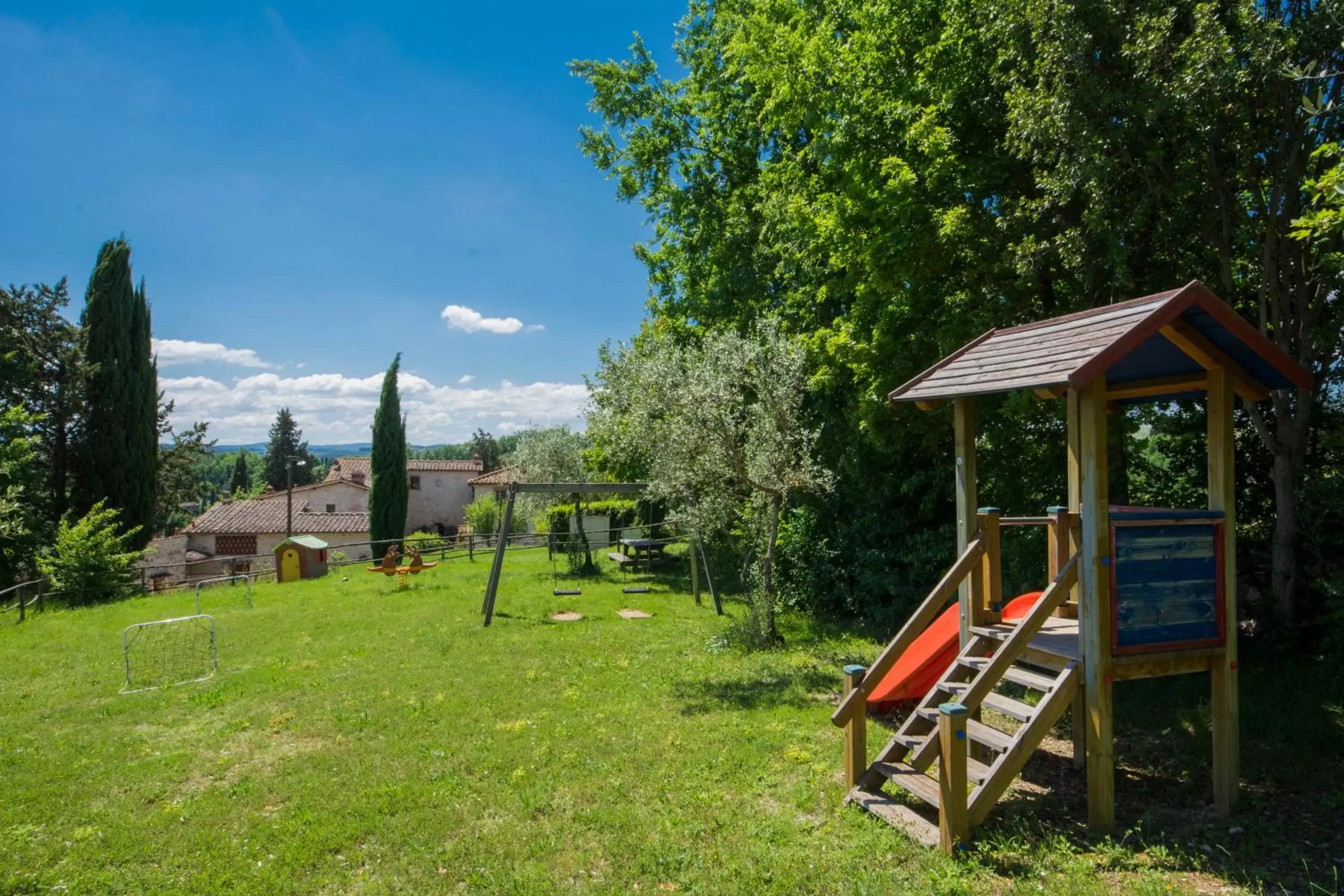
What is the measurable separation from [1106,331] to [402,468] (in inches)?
1417

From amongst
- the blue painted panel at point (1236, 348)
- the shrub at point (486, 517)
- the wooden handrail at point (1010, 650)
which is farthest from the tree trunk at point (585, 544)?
the shrub at point (486, 517)

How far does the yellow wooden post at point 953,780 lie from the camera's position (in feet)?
15.3

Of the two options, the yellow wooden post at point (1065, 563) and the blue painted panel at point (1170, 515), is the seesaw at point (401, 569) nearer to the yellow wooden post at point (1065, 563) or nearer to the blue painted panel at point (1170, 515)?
the yellow wooden post at point (1065, 563)

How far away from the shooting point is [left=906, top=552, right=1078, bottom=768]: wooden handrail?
5.04 m

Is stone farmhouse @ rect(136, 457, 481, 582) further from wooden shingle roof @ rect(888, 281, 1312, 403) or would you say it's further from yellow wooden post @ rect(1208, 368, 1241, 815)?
yellow wooden post @ rect(1208, 368, 1241, 815)

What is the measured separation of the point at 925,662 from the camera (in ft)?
23.4

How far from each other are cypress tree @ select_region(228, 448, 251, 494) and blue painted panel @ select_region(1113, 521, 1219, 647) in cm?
8594

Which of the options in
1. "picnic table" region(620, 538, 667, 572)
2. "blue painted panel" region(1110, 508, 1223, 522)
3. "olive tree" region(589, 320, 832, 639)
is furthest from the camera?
"picnic table" region(620, 538, 667, 572)

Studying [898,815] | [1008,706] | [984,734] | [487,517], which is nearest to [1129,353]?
[1008,706]

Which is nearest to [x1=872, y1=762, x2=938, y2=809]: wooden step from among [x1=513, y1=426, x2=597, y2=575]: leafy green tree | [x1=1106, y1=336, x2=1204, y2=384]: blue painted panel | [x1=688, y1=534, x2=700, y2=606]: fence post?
[x1=1106, y1=336, x2=1204, y2=384]: blue painted panel

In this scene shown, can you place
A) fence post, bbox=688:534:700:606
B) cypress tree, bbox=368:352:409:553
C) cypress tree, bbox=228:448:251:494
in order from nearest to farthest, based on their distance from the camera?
fence post, bbox=688:534:700:606 → cypress tree, bbox=368:352:409:553 → cypress tree, bbox=228:448:251:494

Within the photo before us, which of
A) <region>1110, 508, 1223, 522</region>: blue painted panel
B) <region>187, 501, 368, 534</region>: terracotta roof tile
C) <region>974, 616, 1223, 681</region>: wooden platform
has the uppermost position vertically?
<region>1110, 508, 1223, 522</region>: blue painted panel

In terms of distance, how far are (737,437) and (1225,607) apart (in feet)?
21.5

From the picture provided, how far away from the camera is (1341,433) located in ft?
24.5
